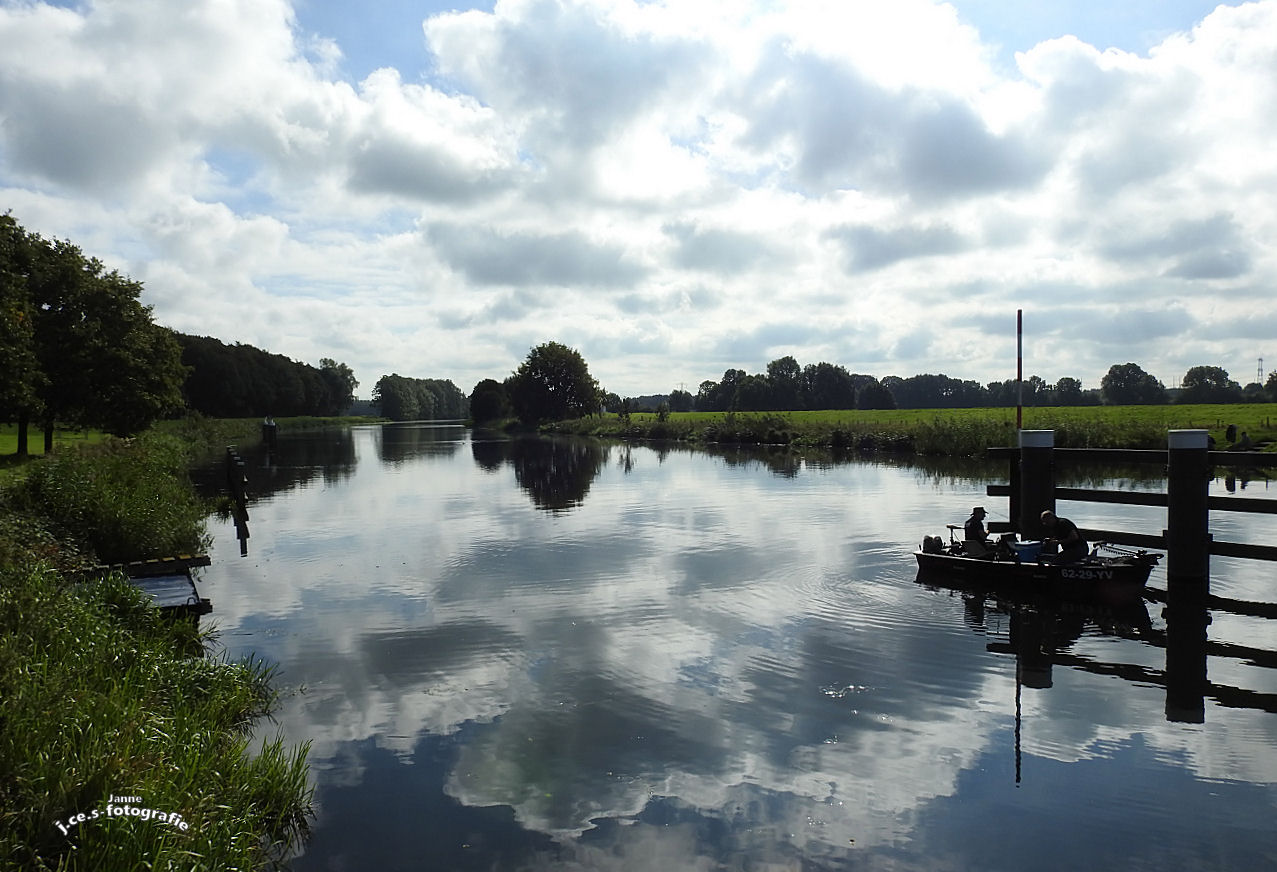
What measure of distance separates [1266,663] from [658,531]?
13.8m

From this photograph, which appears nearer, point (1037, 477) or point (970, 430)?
point (1037, 477)

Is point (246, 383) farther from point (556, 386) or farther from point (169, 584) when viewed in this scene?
point (169, 584)

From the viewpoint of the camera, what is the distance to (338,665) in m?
11.5

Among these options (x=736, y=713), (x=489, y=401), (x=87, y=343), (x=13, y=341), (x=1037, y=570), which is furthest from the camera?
(x=489, y=401)

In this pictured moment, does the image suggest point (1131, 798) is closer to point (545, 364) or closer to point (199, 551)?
point (199, 551)

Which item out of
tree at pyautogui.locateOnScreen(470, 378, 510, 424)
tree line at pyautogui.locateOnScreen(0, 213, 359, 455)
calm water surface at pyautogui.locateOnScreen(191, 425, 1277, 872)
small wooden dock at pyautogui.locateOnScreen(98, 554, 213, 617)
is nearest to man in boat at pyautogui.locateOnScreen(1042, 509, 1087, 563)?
calm water surface at pyautogui.locateOnScreen(191, 425, 1277, 872)

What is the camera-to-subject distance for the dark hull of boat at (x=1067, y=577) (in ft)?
46.1

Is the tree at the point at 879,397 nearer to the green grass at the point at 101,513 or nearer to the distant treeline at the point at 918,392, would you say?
the distant treeline at the point at 918,392

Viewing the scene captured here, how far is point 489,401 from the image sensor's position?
494 feet

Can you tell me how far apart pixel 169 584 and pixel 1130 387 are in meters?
131

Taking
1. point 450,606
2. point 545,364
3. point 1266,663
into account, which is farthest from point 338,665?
point 545,364

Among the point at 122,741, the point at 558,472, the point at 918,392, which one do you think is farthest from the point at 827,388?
the point at 122,741

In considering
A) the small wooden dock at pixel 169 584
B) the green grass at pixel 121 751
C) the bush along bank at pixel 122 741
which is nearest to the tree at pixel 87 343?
the small wooden dock at pixel 169 584

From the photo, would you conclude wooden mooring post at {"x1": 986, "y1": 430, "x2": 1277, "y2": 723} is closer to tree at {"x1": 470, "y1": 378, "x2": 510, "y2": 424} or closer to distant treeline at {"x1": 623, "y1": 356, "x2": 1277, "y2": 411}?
distant treeline at {"x1": 623, "y1": 356, "x2": 1277, "y2": 411}
